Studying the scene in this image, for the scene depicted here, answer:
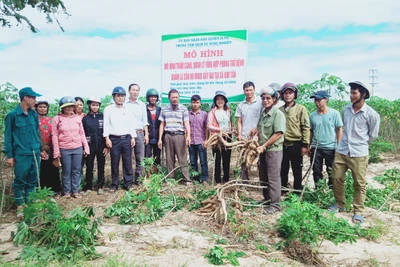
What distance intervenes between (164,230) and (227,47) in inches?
161

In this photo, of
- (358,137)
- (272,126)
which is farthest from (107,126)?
(358,137)

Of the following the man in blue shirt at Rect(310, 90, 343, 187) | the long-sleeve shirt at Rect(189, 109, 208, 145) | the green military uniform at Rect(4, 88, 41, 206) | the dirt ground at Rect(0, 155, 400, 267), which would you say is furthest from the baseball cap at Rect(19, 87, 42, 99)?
the man in blue shirt at Rect(310, 90, 343, 187)

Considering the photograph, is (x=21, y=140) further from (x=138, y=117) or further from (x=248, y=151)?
(x=248, y=151)

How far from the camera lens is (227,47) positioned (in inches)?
276

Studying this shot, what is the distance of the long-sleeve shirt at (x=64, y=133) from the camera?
545 cm

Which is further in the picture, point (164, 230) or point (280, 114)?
point (280, 114)

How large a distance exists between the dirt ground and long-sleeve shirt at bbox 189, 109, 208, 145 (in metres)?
1.76

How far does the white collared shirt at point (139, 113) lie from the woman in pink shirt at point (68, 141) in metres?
0.96

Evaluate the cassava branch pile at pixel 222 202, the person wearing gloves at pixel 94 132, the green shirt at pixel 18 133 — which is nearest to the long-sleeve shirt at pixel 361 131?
the cassava branch pile at pixel 222 202

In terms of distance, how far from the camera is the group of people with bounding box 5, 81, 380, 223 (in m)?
4.79

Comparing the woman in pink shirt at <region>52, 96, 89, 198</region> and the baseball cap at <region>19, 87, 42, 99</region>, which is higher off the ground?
the baseball cap at <region>19, 87, 42, 99</region>

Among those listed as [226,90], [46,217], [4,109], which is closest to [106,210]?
[46,217]

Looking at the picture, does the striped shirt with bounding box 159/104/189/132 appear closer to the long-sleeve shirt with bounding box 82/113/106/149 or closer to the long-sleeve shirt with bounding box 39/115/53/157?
the long-sleeve shirt with bounding box 82/113/106/149

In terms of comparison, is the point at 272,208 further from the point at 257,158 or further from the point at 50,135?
the point at 50,135
